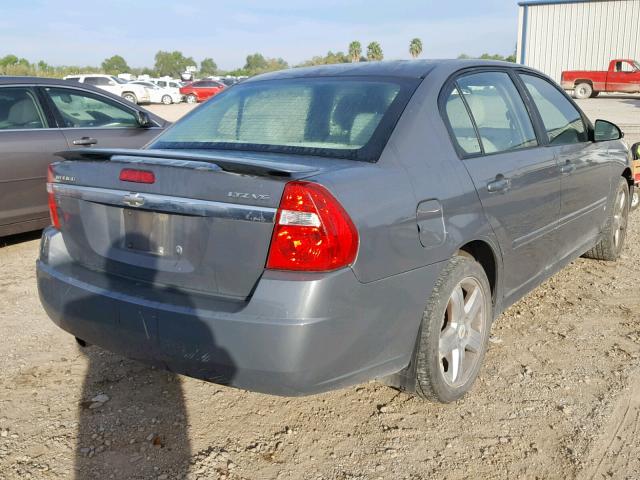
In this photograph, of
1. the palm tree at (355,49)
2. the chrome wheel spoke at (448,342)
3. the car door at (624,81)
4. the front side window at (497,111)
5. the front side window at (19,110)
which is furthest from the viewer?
the palm tree at (355,49)

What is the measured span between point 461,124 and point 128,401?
2.11 m

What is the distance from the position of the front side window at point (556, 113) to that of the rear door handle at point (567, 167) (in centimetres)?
14

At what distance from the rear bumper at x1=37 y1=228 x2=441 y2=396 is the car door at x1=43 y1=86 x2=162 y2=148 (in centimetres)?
377

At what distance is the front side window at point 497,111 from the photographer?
3.36m

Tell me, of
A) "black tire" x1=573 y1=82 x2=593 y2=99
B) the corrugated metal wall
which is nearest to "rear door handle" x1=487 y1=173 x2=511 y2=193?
"black tire" x1=573 y1=82 x2=593 y2=99

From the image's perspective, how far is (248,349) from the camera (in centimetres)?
235

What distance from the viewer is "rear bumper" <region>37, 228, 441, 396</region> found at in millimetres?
2305

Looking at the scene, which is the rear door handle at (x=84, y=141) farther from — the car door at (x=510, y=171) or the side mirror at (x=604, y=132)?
the side mirror at (x=604, y=132)

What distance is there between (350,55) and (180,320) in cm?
7541

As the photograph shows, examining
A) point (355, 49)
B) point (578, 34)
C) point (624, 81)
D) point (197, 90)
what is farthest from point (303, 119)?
point (355, 49)

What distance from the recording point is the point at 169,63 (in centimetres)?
10962

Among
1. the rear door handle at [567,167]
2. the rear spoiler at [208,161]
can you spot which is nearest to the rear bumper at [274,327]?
the rear spoiler at [208,161]

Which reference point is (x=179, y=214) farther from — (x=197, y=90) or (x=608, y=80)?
(x=197, y=90)

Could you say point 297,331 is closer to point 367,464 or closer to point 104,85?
point 367,464
